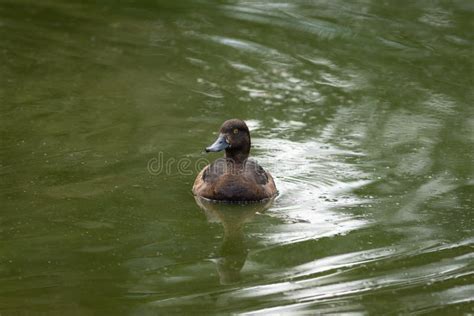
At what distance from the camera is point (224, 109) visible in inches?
530

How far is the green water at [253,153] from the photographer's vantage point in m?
8.38

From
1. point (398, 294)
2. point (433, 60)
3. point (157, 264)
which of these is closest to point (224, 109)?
point (433, 60)

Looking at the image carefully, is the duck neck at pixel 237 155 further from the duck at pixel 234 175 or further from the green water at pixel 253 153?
the green water at pixel 253 153

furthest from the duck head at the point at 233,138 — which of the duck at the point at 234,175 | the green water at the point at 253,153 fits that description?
the green water at the point at 253,153

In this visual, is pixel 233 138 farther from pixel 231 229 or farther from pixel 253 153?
pixel 231 229

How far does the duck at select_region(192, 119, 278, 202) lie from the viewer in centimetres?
1070

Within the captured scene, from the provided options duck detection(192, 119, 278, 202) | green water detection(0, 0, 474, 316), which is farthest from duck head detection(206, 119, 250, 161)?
green water detection(0, 0, 474, 316)

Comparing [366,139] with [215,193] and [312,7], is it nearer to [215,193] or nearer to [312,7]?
[215,193]

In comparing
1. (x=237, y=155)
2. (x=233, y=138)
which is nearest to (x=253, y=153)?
(x=237, y=155)

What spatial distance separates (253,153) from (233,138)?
1.07m

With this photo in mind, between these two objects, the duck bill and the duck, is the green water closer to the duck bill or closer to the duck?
the duck

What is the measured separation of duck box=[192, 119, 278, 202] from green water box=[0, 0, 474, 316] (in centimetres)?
16

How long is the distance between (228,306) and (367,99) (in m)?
6.55

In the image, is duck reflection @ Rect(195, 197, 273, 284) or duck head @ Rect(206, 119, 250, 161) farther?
duck head @ Rect(206, 119, 250, 161)
